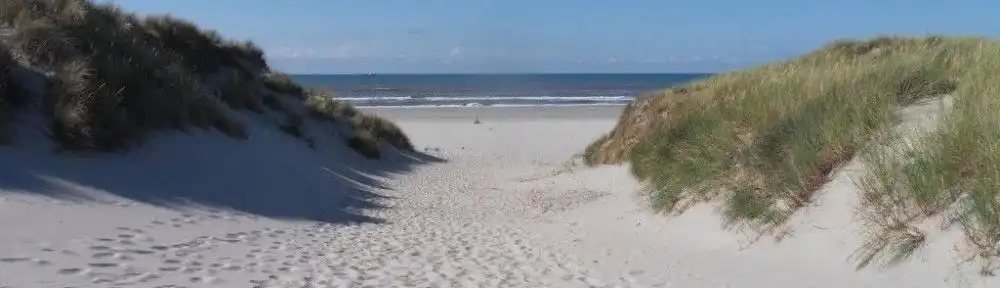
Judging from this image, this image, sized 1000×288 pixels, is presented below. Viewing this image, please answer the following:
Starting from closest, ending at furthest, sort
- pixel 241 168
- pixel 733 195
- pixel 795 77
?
pixel 733 195
pixel 795 77
pixel 241 168

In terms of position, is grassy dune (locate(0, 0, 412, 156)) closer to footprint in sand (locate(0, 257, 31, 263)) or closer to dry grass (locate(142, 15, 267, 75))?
dry grass (locate(142, 15, 267, 75))

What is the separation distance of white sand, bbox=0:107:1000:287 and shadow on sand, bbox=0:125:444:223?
33mm

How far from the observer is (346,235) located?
8.68 m

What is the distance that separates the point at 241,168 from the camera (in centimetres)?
1204

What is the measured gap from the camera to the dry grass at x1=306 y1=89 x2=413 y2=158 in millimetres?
20103

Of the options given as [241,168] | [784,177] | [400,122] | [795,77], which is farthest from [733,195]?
[400,122]

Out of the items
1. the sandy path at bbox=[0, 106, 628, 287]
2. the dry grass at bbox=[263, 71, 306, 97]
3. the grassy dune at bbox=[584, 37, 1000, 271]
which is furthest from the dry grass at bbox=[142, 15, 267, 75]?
the grassy dune at bbox=[584, 37, 1000, 271]

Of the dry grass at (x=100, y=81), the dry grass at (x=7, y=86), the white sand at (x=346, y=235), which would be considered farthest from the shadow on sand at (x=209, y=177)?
the dry grass at (x=7, y=86)

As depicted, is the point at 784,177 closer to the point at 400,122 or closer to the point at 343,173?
the point at 343,173

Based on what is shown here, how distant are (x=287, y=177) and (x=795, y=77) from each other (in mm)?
7943

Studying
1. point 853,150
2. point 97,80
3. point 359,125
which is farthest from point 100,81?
point 359,125

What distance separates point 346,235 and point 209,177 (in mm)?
3010

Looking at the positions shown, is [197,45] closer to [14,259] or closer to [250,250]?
[250,250]

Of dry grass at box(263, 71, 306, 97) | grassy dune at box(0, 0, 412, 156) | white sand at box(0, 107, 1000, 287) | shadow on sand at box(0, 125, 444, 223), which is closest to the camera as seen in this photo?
white sand at box(0, 107, 1000, 287)
